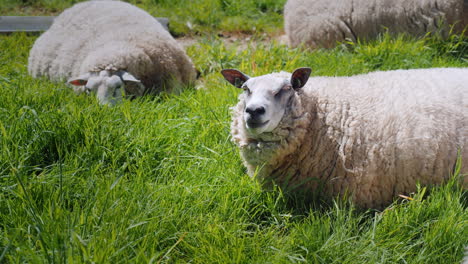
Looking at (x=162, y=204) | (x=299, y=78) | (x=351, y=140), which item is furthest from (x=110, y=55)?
(x=351, y=140)

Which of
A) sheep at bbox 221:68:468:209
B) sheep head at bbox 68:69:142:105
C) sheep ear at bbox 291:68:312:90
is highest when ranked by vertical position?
sheep ear at bbox 291:68:312:90

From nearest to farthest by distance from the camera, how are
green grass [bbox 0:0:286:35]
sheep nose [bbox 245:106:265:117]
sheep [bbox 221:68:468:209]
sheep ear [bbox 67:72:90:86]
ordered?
sheep nose [bbox 245:106:265:117] → sheep [bbox 221:68:468:209] → sheep ear [bbox 67:72:90:86] → green grass [bbox 0:0:286:35]

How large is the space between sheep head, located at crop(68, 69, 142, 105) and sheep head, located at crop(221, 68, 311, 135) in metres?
1.77

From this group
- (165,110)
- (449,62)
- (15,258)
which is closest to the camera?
(15,258)

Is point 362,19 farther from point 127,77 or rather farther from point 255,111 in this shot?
point 255,111

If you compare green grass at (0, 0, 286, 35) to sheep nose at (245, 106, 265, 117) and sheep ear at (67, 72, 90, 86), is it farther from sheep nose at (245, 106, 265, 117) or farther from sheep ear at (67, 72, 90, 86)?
sheep nose at (245, 106, 265, 117)

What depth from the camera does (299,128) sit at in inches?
102

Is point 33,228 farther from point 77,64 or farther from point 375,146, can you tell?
point 77,64

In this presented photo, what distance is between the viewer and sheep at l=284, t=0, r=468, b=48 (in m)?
4.83

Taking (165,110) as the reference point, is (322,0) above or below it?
above

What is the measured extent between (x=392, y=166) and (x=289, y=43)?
334 centimetres

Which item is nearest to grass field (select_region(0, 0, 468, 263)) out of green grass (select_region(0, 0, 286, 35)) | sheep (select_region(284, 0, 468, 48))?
sheep (select_region(284, 0, 468, 48))

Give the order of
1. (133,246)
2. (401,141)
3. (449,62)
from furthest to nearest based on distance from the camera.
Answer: (449,62), (401,141), (133,246)

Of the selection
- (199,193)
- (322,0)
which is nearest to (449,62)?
(322,0)
